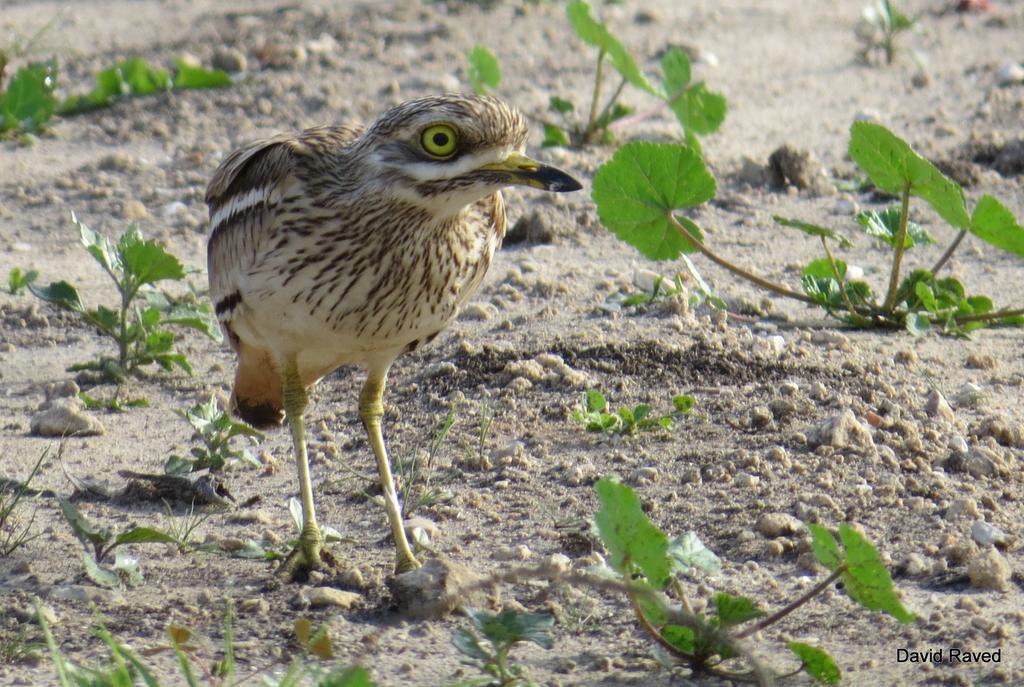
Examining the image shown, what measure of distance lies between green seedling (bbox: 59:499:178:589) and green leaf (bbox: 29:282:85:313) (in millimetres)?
1459

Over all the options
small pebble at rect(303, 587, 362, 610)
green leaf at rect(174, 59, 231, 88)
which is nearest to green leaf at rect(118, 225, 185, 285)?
small pebble at rect(303, 587, 362, 610)

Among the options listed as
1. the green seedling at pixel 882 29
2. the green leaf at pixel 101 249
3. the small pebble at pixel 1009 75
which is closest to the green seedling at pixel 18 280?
the green leaf at pixel 101 249

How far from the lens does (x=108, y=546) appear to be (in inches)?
155

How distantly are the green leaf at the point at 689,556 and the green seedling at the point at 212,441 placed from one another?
1644mm

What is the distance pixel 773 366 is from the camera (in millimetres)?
4988

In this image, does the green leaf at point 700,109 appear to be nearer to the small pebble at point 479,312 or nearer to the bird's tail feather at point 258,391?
the small pebble at point 479,312

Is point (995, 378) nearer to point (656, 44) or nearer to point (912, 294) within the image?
point (912, 294)

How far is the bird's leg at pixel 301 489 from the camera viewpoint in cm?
397

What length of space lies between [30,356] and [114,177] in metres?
1.82

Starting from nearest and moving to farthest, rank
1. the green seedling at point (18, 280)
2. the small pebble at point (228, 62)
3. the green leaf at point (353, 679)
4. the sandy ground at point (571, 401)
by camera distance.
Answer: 1. the green leaf at point (353, 679)
2. the sandy ground at point (571, 401)
3. the green seedling at point (18, 280)
4. the small pebble at point (228, 62)

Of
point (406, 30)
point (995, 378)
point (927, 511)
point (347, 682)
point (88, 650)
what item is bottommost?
point (88, 650)

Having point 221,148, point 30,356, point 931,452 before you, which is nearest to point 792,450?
point 931,452

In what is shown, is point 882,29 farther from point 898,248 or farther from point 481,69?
point 898,248

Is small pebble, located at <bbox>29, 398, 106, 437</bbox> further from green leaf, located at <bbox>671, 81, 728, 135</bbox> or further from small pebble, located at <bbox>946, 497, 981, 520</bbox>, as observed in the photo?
green leaf, located at <bbox>671, 81, 728, 135</bbox>
